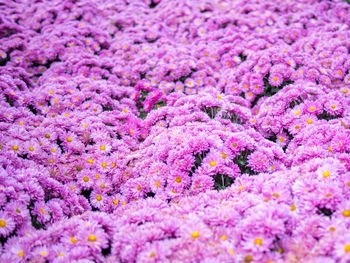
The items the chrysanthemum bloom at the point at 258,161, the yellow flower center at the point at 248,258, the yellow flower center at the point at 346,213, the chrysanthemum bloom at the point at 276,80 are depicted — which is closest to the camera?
the yellow flower center at the point at 248,258

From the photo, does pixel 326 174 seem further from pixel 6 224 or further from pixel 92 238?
pixel 6 224

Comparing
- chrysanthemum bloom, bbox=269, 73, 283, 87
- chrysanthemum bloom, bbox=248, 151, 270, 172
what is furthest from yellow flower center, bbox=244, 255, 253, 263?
chrysanthemum bloom, bbox=269, 73, 283, 87

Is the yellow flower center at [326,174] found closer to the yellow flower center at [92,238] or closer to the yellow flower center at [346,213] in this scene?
the yellow flower center at [346,213]

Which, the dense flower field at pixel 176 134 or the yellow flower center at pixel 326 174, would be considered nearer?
the dense flower field at pixel 176 134

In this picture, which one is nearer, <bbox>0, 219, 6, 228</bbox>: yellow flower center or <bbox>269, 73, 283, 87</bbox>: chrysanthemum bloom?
<bbox>0, 219, 6, 228</bbox>: yellow flower center

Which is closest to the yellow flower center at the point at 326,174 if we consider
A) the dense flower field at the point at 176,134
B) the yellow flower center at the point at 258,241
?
the dense flower field at the point at 176,134

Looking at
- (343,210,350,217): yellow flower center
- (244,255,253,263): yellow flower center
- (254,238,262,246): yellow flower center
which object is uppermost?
(343,210,350,217): yellow flower center

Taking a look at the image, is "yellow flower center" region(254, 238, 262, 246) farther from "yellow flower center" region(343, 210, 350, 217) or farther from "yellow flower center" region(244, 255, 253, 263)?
"yellow flower center" region(343, 210, 350, 217)

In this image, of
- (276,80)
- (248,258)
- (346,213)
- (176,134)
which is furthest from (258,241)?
(276,80)

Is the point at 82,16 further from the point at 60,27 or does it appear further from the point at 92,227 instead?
the point at 92,227
